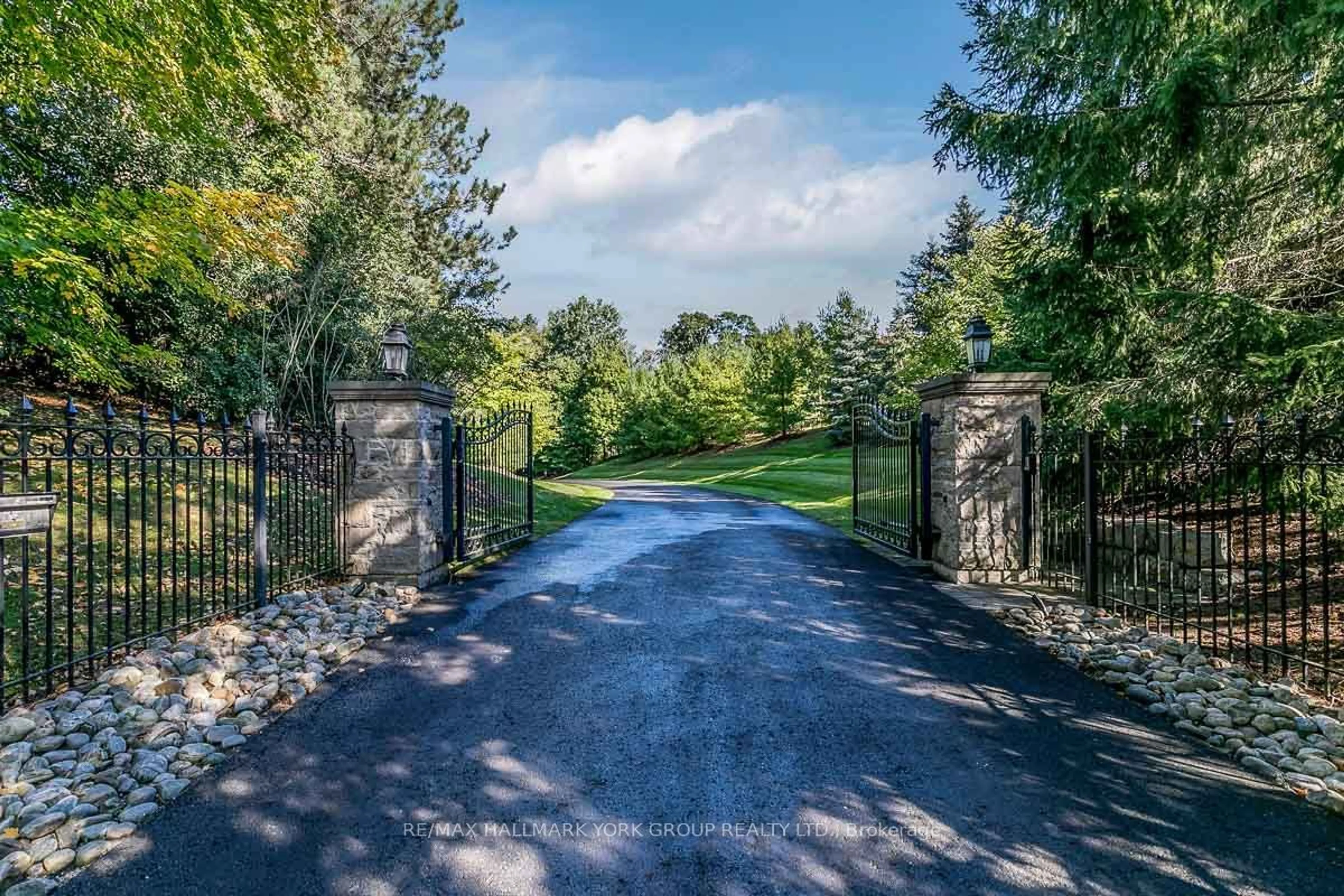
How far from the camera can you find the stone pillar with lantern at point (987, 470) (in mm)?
6656

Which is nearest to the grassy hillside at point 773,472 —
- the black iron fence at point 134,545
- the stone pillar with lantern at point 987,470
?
the stone pillar with lantern at point 987,470

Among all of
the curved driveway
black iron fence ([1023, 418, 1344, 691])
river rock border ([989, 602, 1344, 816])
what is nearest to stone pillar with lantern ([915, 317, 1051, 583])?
black iron fence ([1023, 418, 1344, 691])

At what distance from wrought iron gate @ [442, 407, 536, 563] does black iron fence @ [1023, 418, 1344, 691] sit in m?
6.11

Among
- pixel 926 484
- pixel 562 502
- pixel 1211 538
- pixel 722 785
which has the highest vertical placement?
pixel 926 484

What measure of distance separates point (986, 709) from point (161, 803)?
4.06m

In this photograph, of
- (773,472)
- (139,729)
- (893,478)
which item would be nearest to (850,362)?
(773,472)

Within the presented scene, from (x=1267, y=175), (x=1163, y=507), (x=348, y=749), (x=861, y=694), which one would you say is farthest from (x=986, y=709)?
(x=1163, y=507)

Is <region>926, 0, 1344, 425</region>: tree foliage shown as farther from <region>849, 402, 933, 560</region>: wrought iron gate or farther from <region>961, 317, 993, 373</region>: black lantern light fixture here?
<region>849, 402, 933, 560</region>: wrought iron gate

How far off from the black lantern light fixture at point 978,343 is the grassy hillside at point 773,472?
4.65 m

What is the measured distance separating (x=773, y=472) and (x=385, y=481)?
23.1m

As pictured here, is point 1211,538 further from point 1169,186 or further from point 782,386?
point 782,386

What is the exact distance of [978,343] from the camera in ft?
23.2

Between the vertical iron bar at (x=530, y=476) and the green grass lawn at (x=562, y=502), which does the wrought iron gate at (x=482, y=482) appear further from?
the green grass lawn at (x=562, y=502)

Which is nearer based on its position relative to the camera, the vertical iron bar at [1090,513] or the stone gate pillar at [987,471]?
the vertical iron bar at [1090,513]
